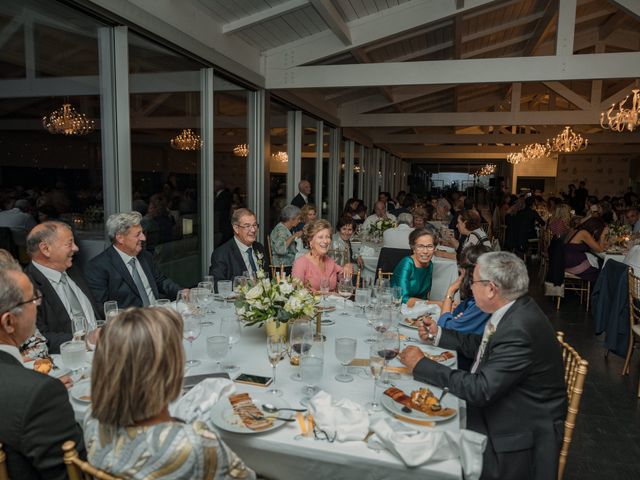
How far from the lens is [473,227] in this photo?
19.0 feet

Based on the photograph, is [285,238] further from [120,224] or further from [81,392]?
[81,392]

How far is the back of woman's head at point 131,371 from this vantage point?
123cm

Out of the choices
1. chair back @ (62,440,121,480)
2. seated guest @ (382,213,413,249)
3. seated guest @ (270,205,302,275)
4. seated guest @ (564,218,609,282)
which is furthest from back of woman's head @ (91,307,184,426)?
seated guest @ (564,218,609,282)

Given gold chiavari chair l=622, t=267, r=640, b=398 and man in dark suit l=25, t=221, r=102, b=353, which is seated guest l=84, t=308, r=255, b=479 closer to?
man in dark suit l=25, t=221, r=102, b=353

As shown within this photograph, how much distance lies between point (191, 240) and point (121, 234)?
6.33 ft

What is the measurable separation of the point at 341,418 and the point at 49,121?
9.46 ft

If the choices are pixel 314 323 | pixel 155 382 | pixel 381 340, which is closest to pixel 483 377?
pixel 381 340

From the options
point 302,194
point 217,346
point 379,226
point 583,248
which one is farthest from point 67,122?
point 583,248

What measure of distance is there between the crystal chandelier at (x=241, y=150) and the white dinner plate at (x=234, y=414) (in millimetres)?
4785

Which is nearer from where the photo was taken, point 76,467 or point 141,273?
point 76,467

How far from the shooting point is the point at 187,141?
16.6 feet

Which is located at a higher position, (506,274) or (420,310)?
(506,274)

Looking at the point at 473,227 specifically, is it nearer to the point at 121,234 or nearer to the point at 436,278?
the point at 436,278

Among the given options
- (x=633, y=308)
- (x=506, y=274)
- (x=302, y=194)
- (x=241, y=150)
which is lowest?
(x=633, y=308)
